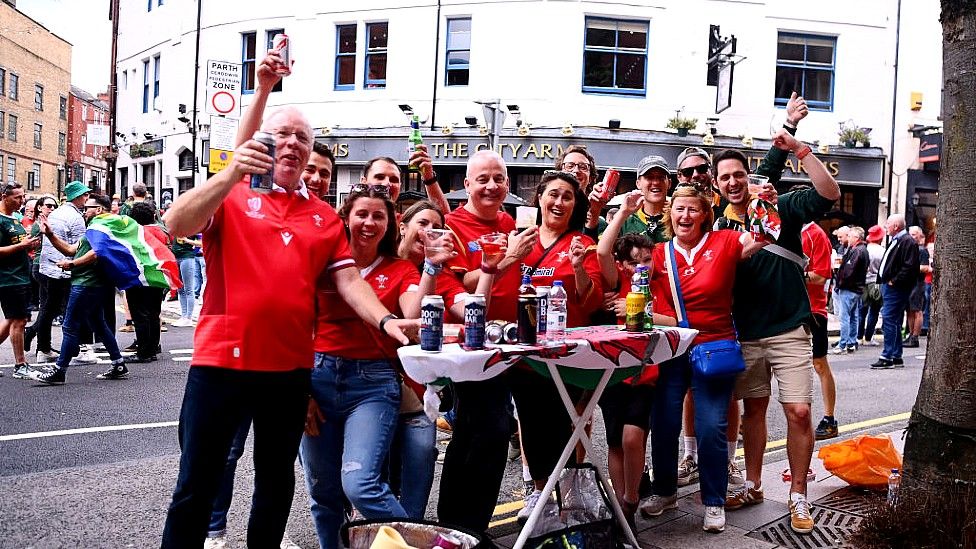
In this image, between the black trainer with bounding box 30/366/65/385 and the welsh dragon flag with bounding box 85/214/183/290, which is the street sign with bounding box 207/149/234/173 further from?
the black trainer with bounding box 30/366/65/385

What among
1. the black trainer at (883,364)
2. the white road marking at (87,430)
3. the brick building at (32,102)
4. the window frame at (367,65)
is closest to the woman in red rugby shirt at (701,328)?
the white road marking at (87,430)

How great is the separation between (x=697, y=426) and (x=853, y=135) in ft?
55.5

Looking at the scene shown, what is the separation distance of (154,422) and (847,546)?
5419mm

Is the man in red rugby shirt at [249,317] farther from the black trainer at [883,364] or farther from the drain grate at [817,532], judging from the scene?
the black trainer at [883,364]

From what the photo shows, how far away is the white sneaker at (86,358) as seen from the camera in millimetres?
9953

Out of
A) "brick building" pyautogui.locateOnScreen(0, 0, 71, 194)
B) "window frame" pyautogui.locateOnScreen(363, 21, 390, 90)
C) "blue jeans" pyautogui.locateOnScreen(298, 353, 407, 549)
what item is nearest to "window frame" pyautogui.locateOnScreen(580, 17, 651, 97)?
"window frame" pyautogui.locateOnScreen(363, 21, 390, 90)

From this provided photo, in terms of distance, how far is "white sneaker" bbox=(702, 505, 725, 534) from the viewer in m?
4.29

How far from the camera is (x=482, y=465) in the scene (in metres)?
3.71

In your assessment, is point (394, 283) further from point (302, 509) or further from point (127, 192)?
point (127, 192)

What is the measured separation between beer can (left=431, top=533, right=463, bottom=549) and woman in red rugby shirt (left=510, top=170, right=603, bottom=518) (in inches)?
48.4

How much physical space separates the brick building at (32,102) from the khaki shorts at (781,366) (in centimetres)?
6150

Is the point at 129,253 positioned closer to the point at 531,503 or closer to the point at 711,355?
the point at 531,503

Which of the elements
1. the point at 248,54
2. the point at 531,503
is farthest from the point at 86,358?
the point at 248,54

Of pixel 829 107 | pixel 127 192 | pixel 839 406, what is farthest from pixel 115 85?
pixel 839 406
